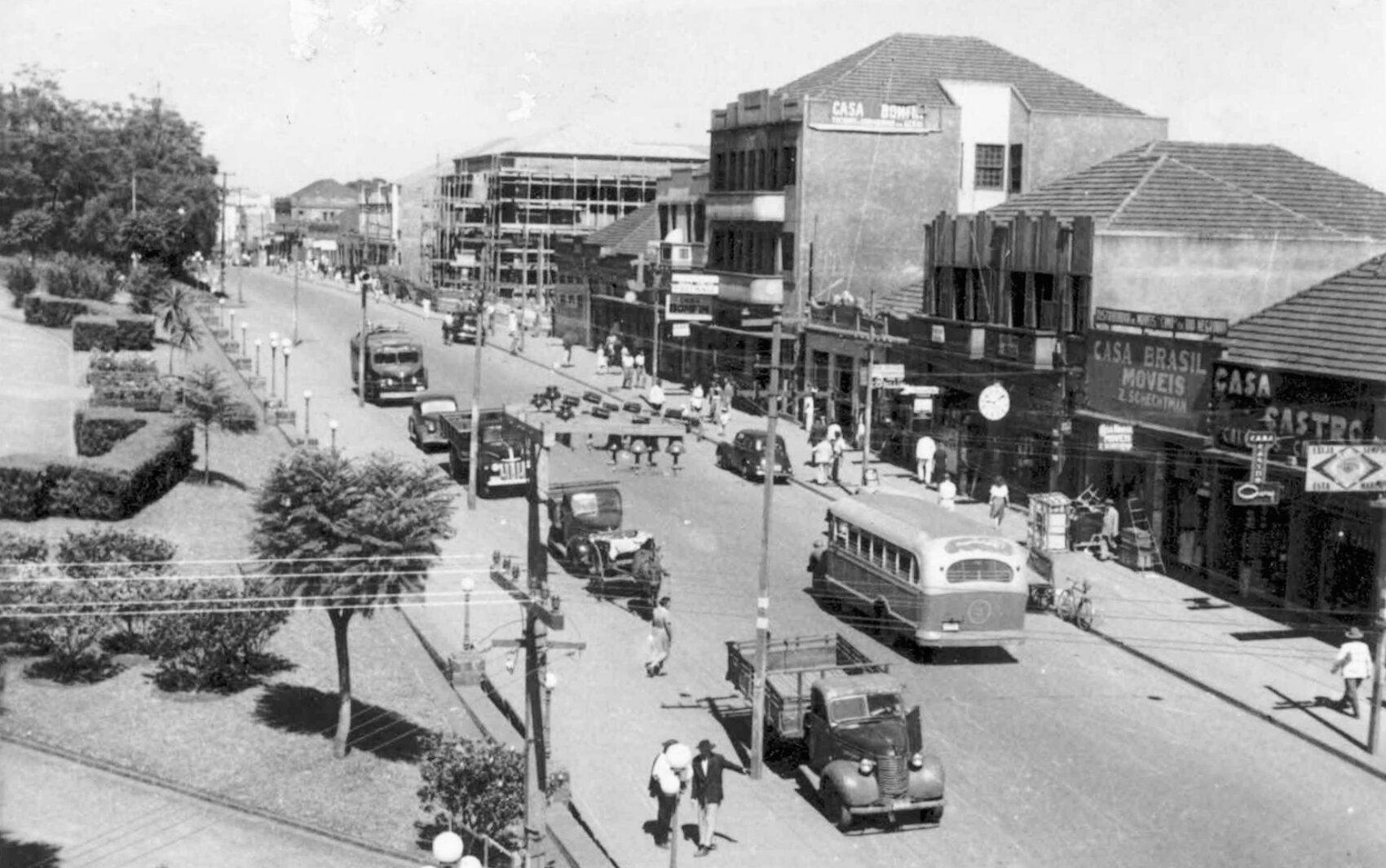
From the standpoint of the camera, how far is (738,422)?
5641 centimetres

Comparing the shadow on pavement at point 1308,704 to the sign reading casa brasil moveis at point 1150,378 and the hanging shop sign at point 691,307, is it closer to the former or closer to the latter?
the sign reading casa brasil moveis at point 1150,378

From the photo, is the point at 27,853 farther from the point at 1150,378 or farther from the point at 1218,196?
the point at 1218,196

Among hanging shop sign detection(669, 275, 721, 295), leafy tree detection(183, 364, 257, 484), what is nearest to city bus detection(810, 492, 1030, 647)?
leafy tree detection(183, 364, 257, 484)

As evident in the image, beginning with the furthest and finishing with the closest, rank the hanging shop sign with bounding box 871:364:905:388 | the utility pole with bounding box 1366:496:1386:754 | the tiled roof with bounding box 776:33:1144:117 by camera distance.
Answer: the tiled roof with bounding box 776:33:1144:117
the hanging shop sign with bounding box 871:364:905:388
the utility pole with bounding box 1366:496:1386:754

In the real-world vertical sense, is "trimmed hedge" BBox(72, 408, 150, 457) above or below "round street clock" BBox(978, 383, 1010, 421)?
below

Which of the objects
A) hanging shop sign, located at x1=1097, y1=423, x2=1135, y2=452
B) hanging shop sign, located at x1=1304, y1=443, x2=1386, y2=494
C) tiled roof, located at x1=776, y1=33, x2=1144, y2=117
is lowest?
hanging shop sign, located at x1=1097, y1=423, x2=1135, y2=452

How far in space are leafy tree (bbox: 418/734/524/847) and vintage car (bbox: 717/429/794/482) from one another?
934 inches

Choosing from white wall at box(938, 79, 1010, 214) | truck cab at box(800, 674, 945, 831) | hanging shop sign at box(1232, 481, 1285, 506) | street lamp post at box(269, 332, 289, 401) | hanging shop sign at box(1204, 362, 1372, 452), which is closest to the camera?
truck cab at box(800, 674, 945, 831)

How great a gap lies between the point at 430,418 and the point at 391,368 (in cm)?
975

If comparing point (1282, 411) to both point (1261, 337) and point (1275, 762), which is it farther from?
point (1275, 762)

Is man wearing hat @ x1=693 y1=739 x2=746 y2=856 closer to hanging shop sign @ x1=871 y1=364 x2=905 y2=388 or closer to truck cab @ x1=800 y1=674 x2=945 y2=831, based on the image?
truck cab @ x1=800 y1=674 x2=945 y2=831

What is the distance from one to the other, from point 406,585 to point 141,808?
16.3 ft

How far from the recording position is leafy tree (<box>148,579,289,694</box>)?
82.1ft

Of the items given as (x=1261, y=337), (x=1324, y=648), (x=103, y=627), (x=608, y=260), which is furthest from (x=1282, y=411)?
(x=608, y=260)
